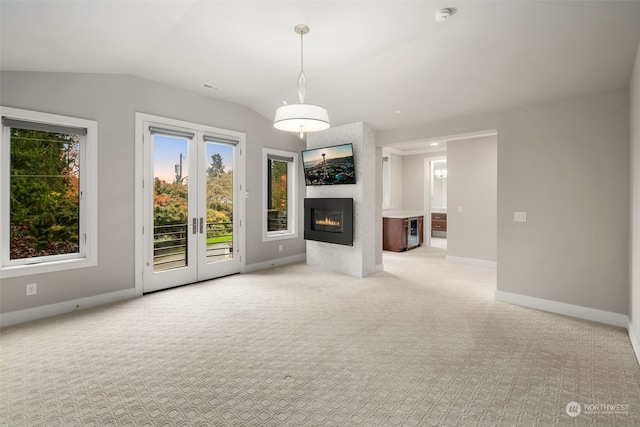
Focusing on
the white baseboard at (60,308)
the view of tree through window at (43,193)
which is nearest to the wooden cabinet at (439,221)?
the white baseboard at (60,308)

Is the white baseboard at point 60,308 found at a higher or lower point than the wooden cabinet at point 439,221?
lower

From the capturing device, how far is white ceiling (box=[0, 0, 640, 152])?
2564 mm

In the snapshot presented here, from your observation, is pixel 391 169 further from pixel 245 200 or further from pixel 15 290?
pixel 15 290

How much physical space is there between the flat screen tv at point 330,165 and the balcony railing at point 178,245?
185cm

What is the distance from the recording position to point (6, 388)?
7.28 ft

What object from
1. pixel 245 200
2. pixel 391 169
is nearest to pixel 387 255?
pixel 391 169

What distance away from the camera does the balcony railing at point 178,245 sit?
14.9 feet

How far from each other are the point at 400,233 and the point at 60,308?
21.7ft

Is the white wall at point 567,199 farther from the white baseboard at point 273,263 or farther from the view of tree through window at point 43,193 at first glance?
the view of tree through window at point 43,193

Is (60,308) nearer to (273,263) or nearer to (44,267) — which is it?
(44,267)

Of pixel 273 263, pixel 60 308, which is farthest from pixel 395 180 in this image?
pixel 60 308

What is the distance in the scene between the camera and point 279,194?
20.6 ft

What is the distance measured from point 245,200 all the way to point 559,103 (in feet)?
15.5

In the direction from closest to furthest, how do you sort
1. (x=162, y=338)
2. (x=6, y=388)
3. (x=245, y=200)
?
(x=6, y=388)
(x=162, y=338)
(x=245, y=200)
